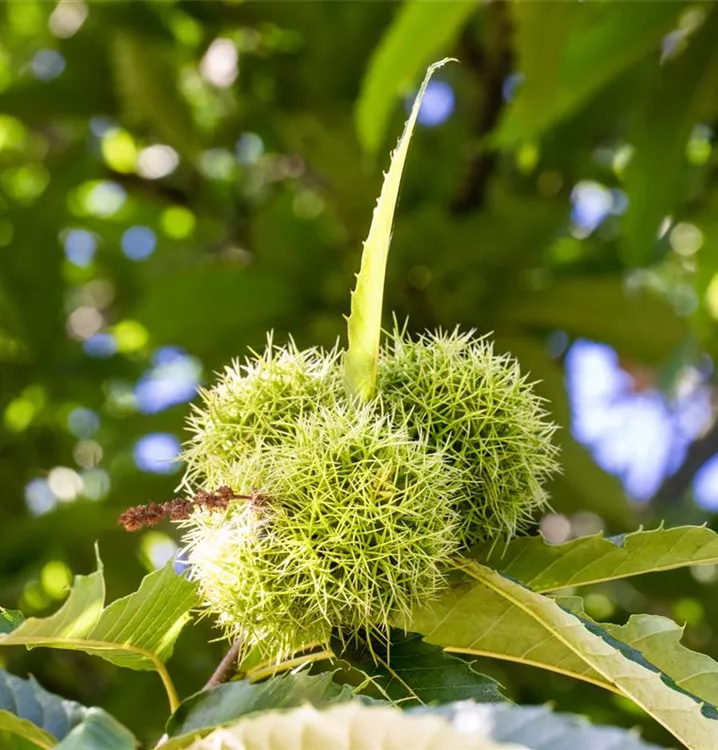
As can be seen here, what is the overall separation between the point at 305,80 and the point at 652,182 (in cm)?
114

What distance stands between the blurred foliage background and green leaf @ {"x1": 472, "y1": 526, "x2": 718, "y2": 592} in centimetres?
96

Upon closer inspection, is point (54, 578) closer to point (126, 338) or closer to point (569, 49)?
point (126, 338)

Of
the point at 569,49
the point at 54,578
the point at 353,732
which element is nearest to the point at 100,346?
the point at 54,578

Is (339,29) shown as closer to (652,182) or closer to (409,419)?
(652,182)

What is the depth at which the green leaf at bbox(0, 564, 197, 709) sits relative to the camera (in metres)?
0.75

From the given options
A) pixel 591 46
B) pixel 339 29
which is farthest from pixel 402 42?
pixel 339 29

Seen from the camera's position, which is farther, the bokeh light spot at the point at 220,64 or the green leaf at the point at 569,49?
the bokeh light spot at the point at 220,64

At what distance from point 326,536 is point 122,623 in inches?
8.2

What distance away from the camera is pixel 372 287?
2.89 ft

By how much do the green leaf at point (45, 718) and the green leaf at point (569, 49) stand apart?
4.48 ft

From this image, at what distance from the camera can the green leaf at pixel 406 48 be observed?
4.58ft

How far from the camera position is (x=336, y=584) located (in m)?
0.86

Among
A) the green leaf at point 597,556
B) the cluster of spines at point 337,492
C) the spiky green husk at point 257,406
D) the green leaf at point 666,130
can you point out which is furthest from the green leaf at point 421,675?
the green leaf at point 666,130

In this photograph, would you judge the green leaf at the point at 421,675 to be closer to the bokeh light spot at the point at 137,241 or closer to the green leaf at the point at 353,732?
the green leaf at the point at 353,732
